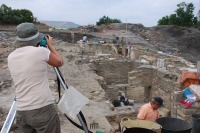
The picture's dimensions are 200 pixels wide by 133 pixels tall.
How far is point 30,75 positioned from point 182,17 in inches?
1793

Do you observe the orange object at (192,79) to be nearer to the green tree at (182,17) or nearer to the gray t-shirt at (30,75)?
the gray t-shirt at (30,75)

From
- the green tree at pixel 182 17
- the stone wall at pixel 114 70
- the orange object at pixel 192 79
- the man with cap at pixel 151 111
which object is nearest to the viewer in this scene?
the man with cap at pixel 151 111

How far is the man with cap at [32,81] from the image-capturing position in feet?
7.48

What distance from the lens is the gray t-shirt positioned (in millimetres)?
2273

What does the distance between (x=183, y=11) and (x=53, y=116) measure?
45389 millimetres

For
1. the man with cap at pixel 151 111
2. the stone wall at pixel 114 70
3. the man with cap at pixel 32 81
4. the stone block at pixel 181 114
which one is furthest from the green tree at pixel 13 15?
the man with cap at pixel 32 81

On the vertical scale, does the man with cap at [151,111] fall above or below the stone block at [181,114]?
above

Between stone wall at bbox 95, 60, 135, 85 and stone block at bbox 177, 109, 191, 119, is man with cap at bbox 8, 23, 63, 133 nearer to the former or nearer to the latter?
stone block at bbox 177, 109, 191, 119

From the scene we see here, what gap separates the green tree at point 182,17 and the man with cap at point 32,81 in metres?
44.1

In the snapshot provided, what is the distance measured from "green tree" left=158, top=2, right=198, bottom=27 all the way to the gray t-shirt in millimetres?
44198

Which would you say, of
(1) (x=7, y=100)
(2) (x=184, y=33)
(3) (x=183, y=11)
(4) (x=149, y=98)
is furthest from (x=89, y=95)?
(3) (x=183, y=11)

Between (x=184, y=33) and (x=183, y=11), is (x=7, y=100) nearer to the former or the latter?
(x=184, y=33)

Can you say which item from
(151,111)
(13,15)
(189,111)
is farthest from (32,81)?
(13,15)

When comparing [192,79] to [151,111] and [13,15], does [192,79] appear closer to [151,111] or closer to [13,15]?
[151,111]
